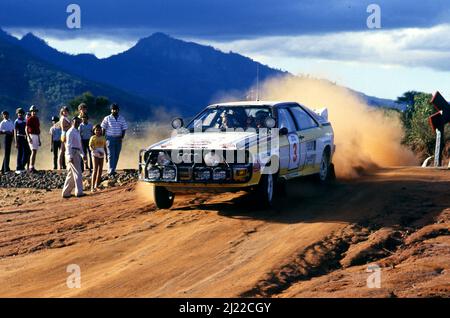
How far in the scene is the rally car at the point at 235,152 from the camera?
1194 cm

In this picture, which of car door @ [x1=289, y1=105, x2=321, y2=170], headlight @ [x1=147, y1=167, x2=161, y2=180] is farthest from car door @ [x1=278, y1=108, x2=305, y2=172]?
headlight @ [x1=147, y1=167, x2=161, y2=180]

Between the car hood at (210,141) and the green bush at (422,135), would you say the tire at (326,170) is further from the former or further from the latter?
the green bush at (422,135)

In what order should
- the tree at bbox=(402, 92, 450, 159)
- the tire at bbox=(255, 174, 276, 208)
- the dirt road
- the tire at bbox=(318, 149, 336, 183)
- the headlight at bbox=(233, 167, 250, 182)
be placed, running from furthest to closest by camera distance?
the tree at bbox=(402, 92, 450, 159), the tire at bbox=(318, 149, 336, 183), the tire at bbox=(255, 174, 276, 208), the headlight at bbox=(233, 167, 250, 182), the dirt road

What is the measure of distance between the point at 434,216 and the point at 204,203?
373cm

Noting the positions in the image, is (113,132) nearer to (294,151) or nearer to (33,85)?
(294,151)

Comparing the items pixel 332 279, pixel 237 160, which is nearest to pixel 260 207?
pixel 237 160

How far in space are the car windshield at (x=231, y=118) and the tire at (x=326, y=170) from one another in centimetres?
214

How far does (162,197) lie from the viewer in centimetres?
1291

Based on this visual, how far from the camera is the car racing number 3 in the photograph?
1326 centimetres

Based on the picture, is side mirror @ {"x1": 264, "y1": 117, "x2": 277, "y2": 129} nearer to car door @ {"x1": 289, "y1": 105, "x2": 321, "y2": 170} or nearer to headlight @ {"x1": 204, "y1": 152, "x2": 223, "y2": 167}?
headlight @ {"x1": 204, "y1": 152, "x2": 223, "y2": 167}

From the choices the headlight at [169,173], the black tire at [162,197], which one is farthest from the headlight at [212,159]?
the black tire at [162,197]

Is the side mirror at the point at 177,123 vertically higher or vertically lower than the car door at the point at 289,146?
higher

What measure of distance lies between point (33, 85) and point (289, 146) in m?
87.9
